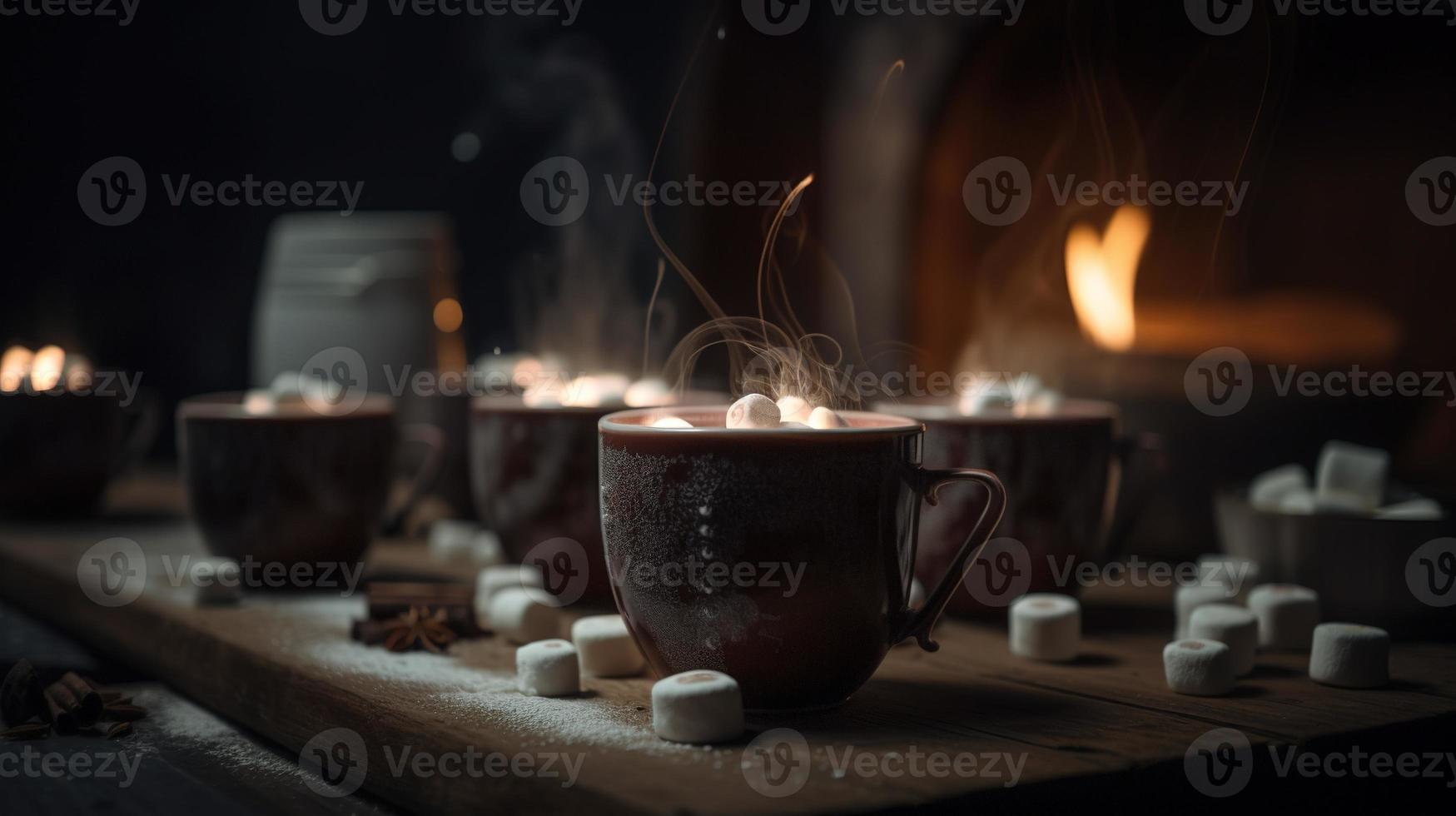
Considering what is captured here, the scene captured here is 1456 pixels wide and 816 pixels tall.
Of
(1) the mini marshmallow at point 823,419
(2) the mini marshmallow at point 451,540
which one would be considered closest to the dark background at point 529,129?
(1) the mini marshmallow at point 823,419

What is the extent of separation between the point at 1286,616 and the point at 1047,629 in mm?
177

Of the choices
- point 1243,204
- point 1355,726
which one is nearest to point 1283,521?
point 1355,726

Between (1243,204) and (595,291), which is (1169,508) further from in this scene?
(595,291)

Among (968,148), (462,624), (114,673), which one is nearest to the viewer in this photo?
(462,624)

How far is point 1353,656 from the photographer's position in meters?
0.79

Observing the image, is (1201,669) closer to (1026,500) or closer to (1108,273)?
(1026,500)

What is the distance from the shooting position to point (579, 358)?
72.7 inches

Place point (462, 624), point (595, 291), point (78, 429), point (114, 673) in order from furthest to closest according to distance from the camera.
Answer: point (595, 291) < point (78, 429) < point (114, 673) < point (462, 624)

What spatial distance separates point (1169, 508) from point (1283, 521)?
31 centimetres
